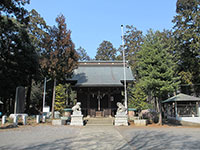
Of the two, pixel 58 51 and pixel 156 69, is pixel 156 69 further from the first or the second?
pixel 58 51

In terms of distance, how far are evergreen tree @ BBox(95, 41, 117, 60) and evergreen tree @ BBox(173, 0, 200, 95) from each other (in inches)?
873

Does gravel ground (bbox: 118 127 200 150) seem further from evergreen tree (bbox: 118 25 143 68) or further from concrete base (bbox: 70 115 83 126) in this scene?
evergreen tree (bbox: 118 25 143 68)

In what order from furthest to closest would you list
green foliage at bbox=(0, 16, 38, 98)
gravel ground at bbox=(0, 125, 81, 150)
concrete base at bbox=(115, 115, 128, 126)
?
green foliage at bbox=(0, 16, 38, 98) < concrete base at bbox=(115, 115, 128, 126) < gravel ground at bbox=(0, 125, 81, 150)

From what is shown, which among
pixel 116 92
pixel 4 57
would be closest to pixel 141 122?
pixel 116 92

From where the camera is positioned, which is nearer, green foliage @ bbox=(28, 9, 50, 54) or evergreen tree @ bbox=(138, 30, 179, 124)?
evergreen tree @ bbox=(138, 30, 179, 124)

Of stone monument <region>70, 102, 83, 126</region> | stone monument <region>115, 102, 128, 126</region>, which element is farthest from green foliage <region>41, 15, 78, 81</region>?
stone monument <region>115, 102, 128, 126</region>

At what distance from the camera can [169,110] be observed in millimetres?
19859

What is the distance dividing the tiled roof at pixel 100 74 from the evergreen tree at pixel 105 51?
62.6 feet

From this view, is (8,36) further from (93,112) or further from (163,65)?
(163,65)

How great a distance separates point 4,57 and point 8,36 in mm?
2699

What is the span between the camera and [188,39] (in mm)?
22219

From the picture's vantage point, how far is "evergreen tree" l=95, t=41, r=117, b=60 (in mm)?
44909

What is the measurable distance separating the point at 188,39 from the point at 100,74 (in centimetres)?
1282

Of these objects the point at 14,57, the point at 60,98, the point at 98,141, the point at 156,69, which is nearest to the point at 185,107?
the point at 156,69
